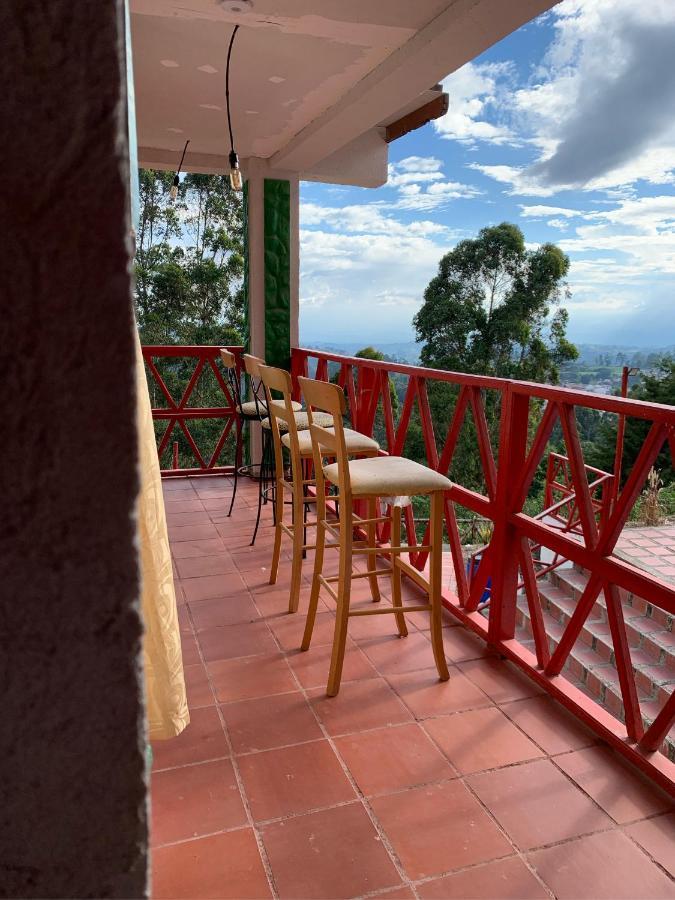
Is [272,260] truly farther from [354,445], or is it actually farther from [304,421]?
[354,445]

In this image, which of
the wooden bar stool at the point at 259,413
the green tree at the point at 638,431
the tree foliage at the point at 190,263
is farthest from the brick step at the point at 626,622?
the tree foliage at the point at 190,263

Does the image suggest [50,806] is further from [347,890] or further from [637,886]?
[637,886]

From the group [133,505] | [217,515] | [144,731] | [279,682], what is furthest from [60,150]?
[217,515]

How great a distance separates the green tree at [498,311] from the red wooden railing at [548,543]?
1717 cm

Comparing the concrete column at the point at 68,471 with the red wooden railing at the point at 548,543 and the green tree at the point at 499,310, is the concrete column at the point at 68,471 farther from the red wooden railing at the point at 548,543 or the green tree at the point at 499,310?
the green tree at the point at 499,310

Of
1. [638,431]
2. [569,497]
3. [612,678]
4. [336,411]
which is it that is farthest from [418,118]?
[638,431]

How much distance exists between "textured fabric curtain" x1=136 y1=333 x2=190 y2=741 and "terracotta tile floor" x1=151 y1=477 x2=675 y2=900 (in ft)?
1.33

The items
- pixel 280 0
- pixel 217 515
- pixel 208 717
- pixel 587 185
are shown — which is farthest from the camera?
pixel 587 185

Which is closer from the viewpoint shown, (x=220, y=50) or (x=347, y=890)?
(x=347, y=890)

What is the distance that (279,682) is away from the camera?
87.2 inches

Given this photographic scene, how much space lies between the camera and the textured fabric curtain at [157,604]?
111 centimetres

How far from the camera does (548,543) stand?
83.2 inches

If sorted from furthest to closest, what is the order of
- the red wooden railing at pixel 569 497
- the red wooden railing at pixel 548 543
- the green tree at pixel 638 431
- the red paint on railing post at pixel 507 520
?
the green tree at pixel 638 431
the red wooden railing at pixel 569 497
the red paint on railing post at pixel 507 520
the red wooden railing at pixel 548 543

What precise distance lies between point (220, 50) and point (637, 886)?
359cm
